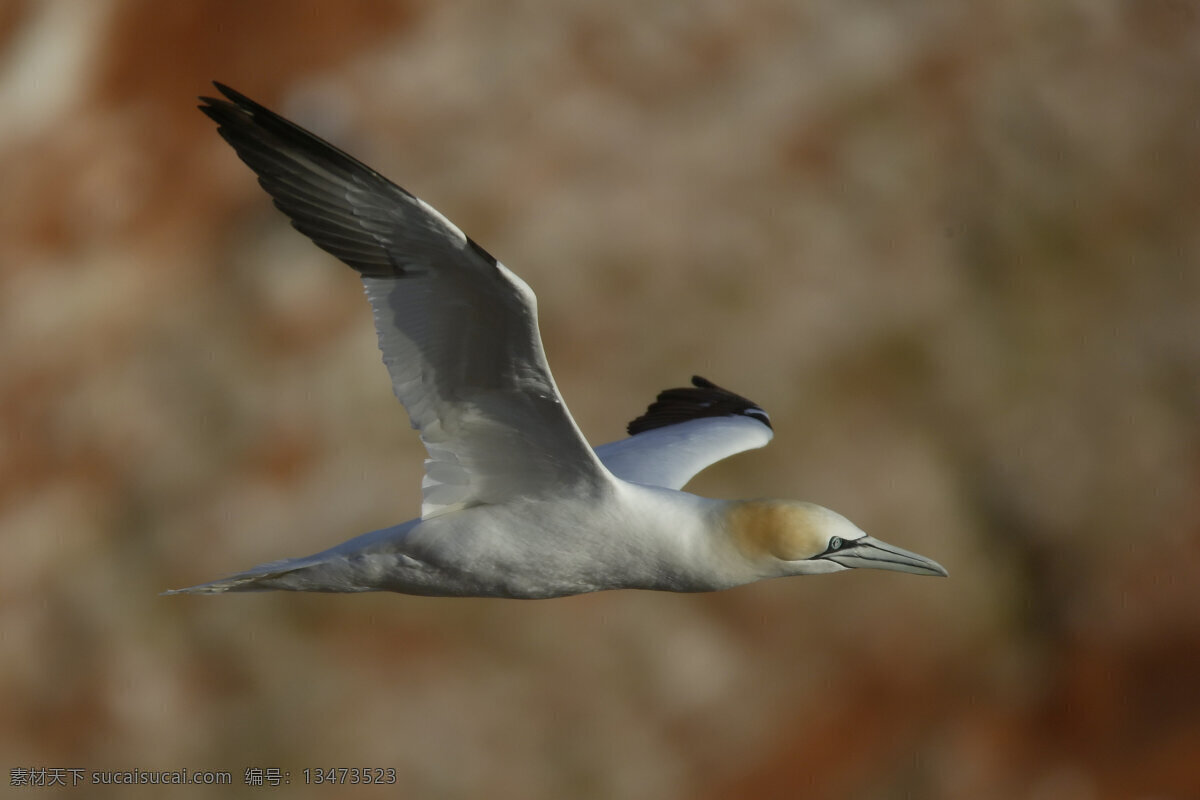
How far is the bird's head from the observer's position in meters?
4.68

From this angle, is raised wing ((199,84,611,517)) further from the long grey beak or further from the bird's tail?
the long grey beak

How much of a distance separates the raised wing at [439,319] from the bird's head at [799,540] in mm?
580

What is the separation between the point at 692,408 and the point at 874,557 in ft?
7.71

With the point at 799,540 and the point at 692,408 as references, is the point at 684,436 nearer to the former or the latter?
the point at 692,408

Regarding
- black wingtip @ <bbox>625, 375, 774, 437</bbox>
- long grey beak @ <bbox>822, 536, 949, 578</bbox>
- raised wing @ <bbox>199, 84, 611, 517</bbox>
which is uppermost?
black wingtip @ <bbox>625, 375, 774, 437</bbox>

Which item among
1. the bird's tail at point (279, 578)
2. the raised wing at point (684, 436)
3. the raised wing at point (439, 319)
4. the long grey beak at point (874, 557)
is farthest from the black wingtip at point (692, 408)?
the bird's tail at point (279, 578)

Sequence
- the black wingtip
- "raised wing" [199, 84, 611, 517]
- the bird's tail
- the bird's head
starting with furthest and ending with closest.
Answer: the black wingtip → the bird's tail → the bird's head → "raised wing" [199, 84, 611, 517]

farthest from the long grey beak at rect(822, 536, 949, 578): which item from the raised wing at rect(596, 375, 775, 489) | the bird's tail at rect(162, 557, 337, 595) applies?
the bird's tail at rect(162, 557, 337, 595)

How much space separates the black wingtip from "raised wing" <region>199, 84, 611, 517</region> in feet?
7.18

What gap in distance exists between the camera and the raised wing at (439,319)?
402 cm

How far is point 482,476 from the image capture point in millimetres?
4863

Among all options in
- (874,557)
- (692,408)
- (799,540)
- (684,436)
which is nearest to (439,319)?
(799,540)

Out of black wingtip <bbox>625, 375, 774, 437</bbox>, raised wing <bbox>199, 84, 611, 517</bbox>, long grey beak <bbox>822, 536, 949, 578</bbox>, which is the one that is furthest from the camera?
black wingtip <bbox>625, 375, 774, 437</bbox>

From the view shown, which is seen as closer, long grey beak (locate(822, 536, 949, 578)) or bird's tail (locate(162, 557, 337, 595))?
long grey beak (locate(822, 536, 949, 578))
